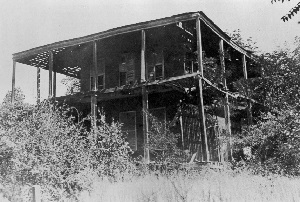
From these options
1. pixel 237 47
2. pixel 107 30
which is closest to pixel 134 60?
pixel 107 30

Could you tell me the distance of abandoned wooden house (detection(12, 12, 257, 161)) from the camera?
1616 centimetres

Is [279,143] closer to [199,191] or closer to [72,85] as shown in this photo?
[199,191]

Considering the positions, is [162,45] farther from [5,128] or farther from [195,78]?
[5,128]

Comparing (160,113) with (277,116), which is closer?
→ (277,116)

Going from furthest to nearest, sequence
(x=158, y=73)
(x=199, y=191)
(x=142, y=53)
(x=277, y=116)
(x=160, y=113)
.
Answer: (x=158, y=73), (x=160, y=113), (x=142, y=53), (x=277, y=116), (x=199, y=191)

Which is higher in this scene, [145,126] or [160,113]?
[160,113]

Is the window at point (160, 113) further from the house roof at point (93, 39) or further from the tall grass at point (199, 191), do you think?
the tall grass at point (199, 191)

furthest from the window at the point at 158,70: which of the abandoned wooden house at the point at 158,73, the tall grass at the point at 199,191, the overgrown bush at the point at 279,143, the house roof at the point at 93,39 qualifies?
the tall grass at the point at 199,191

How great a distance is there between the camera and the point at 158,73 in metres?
19.3

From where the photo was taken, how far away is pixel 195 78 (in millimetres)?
14672

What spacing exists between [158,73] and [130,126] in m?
3.42

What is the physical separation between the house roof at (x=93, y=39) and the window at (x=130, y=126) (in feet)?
14.9

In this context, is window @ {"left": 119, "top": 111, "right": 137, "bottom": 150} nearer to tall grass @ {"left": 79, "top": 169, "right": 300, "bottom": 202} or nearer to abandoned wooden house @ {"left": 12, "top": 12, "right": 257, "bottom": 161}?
abandoned wooden house @ {"left": 12, "top": 12, "right": 257, "bottom": 161}

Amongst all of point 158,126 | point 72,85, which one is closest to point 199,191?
point 158,126
